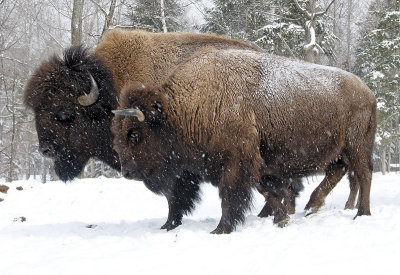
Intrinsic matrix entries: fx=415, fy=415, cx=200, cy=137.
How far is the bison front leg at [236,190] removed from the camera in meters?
5.01

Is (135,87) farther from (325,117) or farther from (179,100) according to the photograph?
(325,117)

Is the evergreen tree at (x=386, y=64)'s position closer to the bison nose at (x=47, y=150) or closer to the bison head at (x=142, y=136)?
the bison head at (x=142, y=136)

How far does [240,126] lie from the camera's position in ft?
16.8

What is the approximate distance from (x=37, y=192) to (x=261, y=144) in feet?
20.7

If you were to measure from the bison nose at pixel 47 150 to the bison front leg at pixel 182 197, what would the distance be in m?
1.83

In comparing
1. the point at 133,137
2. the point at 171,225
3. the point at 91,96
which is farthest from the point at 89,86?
the point at 171,225

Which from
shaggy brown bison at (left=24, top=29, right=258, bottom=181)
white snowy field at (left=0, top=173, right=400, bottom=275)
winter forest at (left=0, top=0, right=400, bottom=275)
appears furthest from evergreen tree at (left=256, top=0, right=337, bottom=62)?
white snowy field at (left=0, top=173, right=400, bottom=275)

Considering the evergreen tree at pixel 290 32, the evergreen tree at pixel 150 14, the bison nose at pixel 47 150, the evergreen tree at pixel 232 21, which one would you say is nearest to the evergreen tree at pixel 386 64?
the evergreen tree at pixel 290 32

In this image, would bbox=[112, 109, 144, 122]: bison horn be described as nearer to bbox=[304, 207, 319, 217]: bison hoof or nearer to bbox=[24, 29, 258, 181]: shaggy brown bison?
bbox=[24, 29, 258, 181]: shaggy brown bison

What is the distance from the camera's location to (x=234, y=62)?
5.62 meters

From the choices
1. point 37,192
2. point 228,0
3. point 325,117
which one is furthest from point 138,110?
point 228,0

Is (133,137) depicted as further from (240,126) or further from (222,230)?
(222,230)

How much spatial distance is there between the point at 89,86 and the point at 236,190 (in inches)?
113

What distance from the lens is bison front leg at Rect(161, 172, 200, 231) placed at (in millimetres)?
5816
